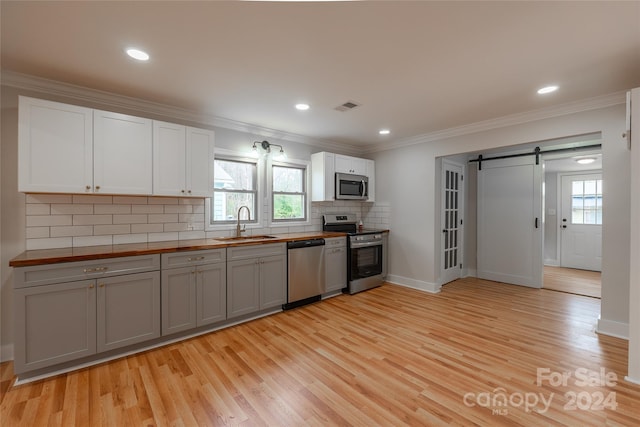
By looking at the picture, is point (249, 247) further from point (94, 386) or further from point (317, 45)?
point (317, 45)

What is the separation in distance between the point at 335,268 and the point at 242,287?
1.54 m

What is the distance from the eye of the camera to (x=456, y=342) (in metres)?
2.78

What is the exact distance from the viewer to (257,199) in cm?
409

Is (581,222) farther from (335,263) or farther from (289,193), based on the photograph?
(289,193)

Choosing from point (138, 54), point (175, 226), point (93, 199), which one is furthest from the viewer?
point (175, 226)

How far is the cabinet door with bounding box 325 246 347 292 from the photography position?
13.7ft

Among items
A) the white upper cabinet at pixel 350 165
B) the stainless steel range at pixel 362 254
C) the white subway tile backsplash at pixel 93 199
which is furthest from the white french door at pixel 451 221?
the white subway tile backsplash at pixel 93 199

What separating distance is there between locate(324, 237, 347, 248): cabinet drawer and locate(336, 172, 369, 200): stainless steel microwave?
0.73 metres

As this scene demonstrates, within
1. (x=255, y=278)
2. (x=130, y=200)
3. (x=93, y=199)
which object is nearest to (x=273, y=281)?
(x=255, y=278)

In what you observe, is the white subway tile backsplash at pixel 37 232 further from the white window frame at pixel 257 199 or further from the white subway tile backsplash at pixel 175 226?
the white window frame at pixel 257 199

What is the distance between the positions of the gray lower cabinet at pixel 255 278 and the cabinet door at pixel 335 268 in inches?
30.7

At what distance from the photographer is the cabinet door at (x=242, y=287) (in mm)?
3152

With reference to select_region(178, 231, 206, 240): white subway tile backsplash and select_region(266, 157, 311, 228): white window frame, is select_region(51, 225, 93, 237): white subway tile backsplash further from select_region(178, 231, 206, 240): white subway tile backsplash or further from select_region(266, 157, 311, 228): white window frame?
select_region(266, 157, 311, 228): white window frame

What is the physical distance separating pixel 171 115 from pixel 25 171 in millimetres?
1442
